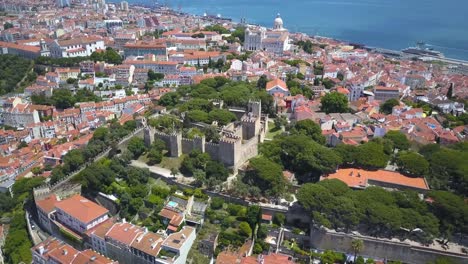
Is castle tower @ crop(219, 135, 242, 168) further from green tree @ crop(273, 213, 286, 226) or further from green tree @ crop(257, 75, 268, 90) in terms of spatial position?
green tree @ crop(257, 75, 268, 90)

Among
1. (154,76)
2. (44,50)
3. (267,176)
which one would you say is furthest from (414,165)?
(44,50)

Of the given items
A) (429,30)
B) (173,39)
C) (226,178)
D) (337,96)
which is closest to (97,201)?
(226,178)

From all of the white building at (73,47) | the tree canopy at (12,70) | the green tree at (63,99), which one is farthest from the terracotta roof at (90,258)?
the white building at (73,47)

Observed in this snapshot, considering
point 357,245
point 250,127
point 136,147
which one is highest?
point 250,127

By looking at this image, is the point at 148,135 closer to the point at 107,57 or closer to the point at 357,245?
the point at 357,245

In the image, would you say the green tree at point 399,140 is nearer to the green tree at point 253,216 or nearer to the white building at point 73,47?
the green tree at point 253,216

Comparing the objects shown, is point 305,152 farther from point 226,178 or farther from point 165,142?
point 165,142
